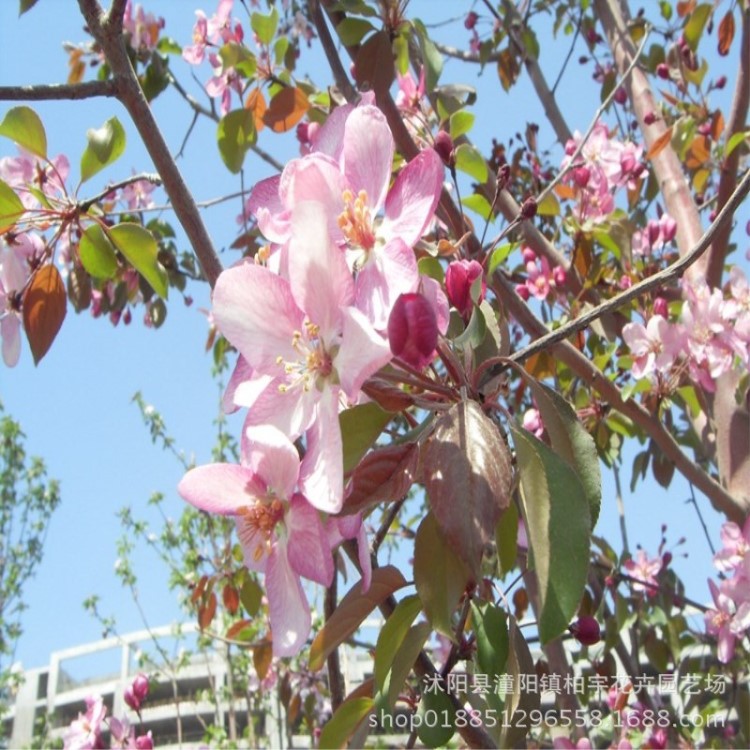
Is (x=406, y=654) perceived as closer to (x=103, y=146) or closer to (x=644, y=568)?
(x=103, y=146)

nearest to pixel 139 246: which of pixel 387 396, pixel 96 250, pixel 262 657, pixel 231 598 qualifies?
pixel 96 250

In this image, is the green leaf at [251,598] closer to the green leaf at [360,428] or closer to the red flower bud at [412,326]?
the green leaf at [360,428]

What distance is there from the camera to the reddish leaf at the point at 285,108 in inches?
60.6

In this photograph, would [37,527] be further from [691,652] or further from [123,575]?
[691,652]

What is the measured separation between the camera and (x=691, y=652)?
7.09 ft

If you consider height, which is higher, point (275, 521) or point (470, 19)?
point (470, 19)

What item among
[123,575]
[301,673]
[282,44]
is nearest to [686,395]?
[282,44]

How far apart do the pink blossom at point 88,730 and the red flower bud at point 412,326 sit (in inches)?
58.3

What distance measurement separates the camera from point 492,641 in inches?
28.6

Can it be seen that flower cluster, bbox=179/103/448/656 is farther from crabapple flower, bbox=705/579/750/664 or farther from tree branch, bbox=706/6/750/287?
tree branch, bbox=706/6/750/287

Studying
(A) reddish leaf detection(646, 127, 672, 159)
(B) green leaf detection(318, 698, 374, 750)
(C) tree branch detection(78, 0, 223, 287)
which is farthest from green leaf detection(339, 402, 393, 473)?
(A) reddish leaf detection(646, 127, 672, 159)

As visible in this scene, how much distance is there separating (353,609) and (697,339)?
1124 millimetres

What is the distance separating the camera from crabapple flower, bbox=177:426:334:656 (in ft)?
2.02

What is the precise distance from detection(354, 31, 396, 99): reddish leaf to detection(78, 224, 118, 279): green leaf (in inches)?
19.0
